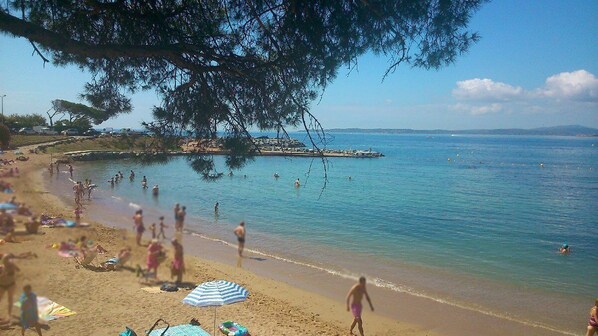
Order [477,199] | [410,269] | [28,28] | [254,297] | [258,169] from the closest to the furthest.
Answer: [28,28] → [254,297] → [410,269] → [477,199] → [258,169]

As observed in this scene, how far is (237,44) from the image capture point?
15.5 ft

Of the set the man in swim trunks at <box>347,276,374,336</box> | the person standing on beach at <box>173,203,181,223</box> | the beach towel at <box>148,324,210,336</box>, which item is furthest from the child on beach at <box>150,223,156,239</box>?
the man in swim trunks at <box>347,276,374,336</box>

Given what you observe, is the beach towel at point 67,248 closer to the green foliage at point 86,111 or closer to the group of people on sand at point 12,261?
the group of people on sand at point 12,261

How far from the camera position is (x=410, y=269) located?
13438 mm

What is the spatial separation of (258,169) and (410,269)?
29.5m

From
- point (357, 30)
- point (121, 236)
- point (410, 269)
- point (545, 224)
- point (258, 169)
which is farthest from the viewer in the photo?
point (258, 169)

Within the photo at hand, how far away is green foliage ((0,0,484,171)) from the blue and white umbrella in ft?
10.6

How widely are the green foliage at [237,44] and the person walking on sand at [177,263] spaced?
2156mm

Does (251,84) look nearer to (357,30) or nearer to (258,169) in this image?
(357,30)

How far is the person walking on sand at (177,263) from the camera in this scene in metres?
2.72

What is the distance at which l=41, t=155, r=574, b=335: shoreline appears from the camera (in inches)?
390

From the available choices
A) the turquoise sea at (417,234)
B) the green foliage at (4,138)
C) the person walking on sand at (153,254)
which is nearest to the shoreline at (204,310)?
the turquoise sea at (417,234)

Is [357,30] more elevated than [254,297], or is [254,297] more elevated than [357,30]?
[357,30]

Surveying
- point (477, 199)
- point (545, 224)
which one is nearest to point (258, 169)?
point (477, 199)
